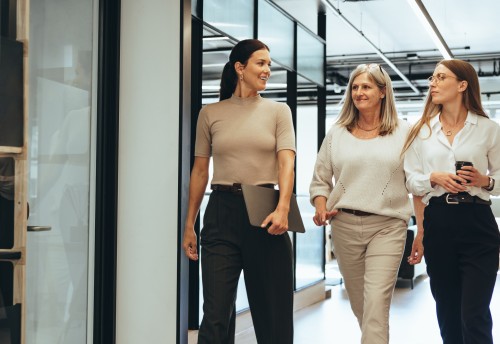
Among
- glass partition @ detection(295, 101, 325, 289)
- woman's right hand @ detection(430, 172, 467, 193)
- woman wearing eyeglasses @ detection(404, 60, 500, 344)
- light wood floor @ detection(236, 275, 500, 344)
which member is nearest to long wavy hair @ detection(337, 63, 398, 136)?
woman wearing eyeglasses @ detection(404, 60, 500, 344)

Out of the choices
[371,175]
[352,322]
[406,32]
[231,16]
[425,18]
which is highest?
[406,32]

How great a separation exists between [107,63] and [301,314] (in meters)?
3.36

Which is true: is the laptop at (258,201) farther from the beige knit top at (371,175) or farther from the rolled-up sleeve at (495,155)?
the rolled-up sleeve at (495,155)

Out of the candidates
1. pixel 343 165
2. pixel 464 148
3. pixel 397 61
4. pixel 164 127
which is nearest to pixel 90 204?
pixel 164 127

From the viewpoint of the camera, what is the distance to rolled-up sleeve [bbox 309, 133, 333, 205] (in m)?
3.04

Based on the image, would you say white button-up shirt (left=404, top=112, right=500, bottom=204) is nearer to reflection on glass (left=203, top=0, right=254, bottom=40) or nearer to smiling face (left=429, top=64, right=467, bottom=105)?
smiling face (left=429, top=64, right=467, bottom=105)

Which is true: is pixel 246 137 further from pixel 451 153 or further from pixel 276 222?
pixel 451 153

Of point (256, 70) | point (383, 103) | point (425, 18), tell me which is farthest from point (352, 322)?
point (256, 70)

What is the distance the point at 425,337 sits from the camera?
189 inches

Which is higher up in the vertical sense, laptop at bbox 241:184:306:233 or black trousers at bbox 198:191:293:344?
laptop at bbox 241:184:306:233

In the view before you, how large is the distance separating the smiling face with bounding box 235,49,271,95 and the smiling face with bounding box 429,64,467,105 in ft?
2.40

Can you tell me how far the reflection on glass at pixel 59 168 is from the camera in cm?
263

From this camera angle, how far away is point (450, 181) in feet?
8.90

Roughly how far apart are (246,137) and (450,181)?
2.66ft
